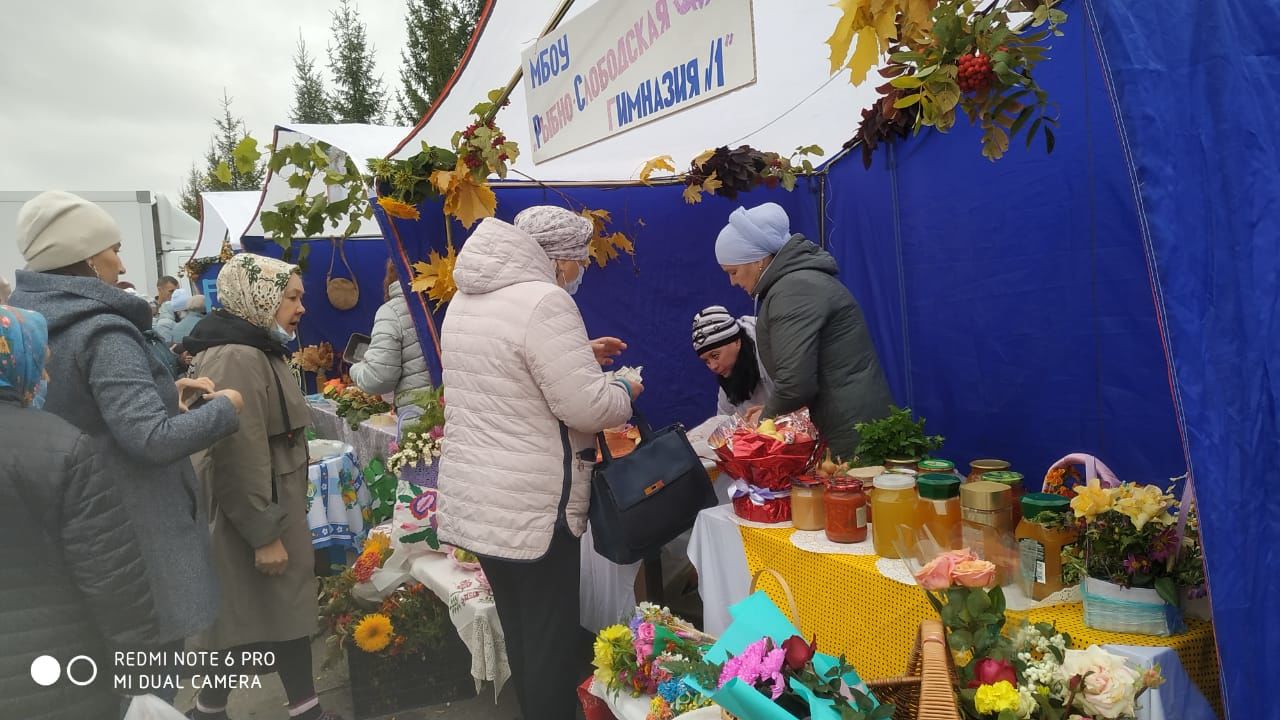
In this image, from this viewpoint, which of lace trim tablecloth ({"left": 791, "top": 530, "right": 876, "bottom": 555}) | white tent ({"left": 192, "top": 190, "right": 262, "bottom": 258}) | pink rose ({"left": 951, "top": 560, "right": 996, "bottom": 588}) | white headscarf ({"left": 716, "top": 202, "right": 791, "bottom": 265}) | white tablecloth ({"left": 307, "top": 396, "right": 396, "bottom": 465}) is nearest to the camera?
pink rose ({"left": 951, "top": 560, "right": 996, "bottom": 588})

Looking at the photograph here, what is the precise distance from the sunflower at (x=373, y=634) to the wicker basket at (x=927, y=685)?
2.38m

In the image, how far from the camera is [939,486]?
1748 millimetres

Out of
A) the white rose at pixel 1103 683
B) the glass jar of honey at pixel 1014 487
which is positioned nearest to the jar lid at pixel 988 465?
the glass jar of honey at pixel 1014 487

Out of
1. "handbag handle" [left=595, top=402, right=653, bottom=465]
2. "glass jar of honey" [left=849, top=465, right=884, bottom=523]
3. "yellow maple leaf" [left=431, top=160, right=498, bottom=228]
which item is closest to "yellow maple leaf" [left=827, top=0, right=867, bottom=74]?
"glass jar of honey" [left=849, top=465, right=884, bottom=523]

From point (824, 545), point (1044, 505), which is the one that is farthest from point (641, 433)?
point (1044, 505)

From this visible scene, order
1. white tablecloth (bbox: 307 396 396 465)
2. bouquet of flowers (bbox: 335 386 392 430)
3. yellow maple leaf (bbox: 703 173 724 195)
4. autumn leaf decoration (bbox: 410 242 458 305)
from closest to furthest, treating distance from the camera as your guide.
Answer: autumn leaf decoration (bbox: 410 242 458 305)
yellow maple leaf (bbox: 703 173 724 195)
white tablecloth (bbox: 307 396 396 465)
bouquet of flowers (bbox: 335 386 392 430)

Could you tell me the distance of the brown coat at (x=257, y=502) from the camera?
2.45m

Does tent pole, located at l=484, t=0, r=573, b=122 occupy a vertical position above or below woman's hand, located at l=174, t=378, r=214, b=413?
above

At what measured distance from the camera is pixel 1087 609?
1.44 metres

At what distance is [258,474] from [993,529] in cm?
205

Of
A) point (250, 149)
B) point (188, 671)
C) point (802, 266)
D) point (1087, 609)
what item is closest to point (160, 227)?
Result: point (250, 149)

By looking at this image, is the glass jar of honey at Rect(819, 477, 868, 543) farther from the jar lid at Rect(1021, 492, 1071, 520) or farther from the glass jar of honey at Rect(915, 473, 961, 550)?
the jar lid at Rect(1021, 492, 1071, 520)

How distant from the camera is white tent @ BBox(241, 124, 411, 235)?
208 inches

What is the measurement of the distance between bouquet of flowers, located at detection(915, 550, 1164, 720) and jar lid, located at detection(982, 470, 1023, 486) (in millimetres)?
556
